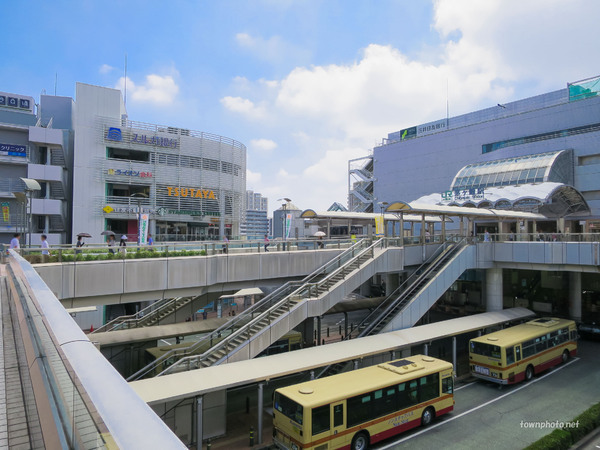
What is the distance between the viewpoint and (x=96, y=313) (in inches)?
1298

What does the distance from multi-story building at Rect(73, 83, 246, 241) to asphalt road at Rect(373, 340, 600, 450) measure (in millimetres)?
28763

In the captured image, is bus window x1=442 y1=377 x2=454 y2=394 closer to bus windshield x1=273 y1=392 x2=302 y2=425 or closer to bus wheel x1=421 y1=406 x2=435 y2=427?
bus wheel x1=421 y1=406 x2=435 y2=427

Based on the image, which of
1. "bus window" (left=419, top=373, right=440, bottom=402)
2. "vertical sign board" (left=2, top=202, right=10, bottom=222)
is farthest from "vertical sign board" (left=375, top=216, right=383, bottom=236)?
"vertical sign board" (left=2, top=202, right=10, bottom=222)

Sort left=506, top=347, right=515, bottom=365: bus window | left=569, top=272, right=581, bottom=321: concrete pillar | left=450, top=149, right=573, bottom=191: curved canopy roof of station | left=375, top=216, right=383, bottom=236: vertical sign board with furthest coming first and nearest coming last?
left=450, top=149, right=573, bottom=191: curved canopy roof of station → left=569, top=272, right=581, bottom=321: concrete pillar → left=375, top=216, right=383, bottom=236: vertical sign board → left=506, top=347, right=515, bottom=365: bus window

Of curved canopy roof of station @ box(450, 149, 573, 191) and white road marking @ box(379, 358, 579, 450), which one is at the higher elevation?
curved canopy roof of station @ box(450, 149, 573, 191)

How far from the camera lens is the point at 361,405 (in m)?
13.3

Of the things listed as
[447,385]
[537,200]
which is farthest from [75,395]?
[537,200]

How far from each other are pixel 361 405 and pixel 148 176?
33103mm

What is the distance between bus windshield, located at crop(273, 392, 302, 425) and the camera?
40.4ft

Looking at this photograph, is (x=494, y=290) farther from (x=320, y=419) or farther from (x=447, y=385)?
(x=320, y=419)

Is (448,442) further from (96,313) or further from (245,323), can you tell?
(96,313)

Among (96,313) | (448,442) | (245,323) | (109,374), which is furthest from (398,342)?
(96,313)

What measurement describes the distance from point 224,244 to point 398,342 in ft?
32.7

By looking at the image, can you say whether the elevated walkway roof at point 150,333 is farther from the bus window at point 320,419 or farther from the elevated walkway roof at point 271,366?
the bus window at point 320,419
